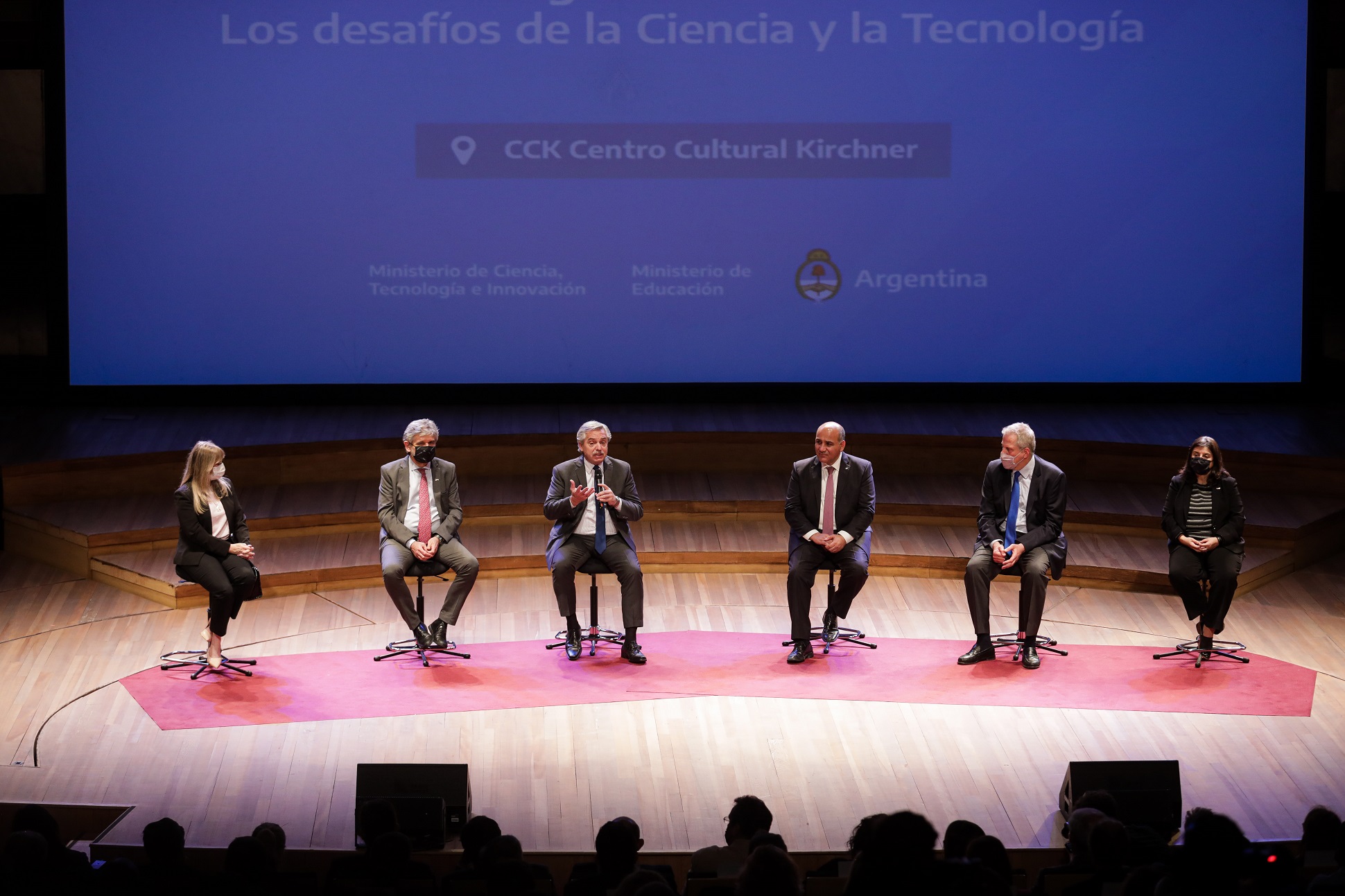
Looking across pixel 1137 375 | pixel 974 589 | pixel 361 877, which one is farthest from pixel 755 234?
pixel 361 877

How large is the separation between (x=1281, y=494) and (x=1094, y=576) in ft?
4.81

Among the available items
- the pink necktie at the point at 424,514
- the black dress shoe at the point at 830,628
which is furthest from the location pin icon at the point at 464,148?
the black dress shoe at the point at 830,628

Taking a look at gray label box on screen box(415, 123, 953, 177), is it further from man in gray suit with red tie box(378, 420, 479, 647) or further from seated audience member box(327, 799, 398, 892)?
seated audience member box(327, 799, 398, 892)

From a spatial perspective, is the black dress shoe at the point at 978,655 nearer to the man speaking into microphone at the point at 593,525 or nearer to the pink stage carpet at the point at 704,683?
the pink stage carpet at the point at 704,683

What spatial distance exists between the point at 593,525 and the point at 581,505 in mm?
104

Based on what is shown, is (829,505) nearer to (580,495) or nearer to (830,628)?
(830,628)

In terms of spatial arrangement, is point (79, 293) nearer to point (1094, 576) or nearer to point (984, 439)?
point (984, 439)

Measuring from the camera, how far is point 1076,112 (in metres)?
8.82

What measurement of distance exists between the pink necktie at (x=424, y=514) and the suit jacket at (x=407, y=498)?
0.08ft

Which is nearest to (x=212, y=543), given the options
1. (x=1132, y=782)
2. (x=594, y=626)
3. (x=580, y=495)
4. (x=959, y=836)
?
(x=580, y=495)

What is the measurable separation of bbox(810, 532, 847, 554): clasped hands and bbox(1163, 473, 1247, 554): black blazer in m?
1.36

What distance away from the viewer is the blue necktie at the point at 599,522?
658 centimetres

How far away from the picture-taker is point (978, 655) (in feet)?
21.1

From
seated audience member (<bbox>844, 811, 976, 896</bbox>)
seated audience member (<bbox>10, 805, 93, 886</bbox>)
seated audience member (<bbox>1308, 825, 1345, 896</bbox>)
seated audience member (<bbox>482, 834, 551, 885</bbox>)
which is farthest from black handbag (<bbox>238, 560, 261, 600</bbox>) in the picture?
seated audience member (<bbox>1308, 825, 1345, 896</bbox>)
